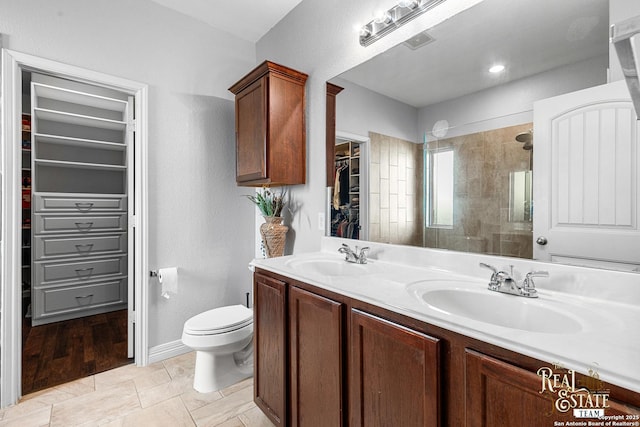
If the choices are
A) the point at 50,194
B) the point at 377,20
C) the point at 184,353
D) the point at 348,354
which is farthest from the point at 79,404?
the point at 377,20

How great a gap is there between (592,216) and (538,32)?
28.8 inches

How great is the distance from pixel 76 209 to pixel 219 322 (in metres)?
2.39

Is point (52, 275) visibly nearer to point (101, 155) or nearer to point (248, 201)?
point (101, 155)

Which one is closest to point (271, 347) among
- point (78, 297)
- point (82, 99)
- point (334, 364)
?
point (334, 364)

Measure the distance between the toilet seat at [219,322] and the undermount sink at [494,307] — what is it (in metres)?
1.32

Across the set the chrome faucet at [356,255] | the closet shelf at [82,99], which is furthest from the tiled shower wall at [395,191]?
the closet shelf at [82,99]

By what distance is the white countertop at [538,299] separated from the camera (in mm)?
637

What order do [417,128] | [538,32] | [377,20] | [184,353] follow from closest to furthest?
[538,32] < [417,128] < [377,20] < [184,353]

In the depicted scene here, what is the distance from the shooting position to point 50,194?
304 centimetres

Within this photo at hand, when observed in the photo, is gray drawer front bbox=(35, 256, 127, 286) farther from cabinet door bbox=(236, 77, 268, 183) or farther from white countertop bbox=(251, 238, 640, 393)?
white countertop bbox=(251, 238, 640, 393)

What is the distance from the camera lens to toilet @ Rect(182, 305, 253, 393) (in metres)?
1.91

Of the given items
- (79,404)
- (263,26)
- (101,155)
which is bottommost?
(79,404)

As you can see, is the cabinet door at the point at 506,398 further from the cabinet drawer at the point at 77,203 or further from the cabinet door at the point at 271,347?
the cabinet drawer at the point at 77,203

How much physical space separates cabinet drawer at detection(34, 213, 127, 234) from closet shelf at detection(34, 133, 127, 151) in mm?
776
